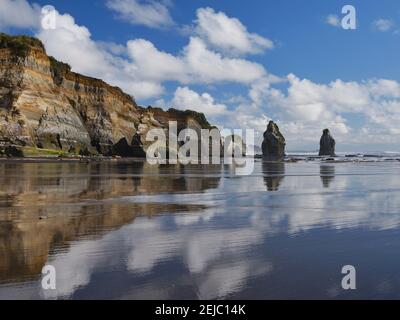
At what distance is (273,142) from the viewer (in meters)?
182

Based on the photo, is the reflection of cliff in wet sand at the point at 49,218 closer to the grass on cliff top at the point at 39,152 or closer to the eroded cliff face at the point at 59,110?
the grass on cliff top at the point at 39,152

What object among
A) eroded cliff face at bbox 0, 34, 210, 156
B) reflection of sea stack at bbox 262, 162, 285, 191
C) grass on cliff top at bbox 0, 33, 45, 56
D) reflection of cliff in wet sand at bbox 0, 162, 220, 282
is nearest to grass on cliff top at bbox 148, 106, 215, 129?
eroded cliff face at bbox 0, 34, 210, 156

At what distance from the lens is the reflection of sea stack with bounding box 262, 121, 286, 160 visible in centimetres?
18138

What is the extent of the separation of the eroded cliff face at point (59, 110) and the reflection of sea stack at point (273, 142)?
54025 mm

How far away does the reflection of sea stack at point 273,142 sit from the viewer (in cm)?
18138

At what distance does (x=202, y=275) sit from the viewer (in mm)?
9469

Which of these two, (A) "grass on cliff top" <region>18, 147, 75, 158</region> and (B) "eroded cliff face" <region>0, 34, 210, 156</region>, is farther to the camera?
(B) "eroded cliff face" <region>0, 34, 210, 156</region>

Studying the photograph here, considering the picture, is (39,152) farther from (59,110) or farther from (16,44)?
(16,44)

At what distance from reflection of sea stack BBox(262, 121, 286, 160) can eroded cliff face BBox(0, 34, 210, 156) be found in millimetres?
54025

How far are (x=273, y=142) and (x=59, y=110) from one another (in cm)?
10083

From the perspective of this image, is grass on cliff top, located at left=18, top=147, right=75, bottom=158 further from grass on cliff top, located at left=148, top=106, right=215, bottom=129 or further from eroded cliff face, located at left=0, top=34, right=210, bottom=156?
grass on cliff top, located at left=148, top=106, right=215, bottom=129

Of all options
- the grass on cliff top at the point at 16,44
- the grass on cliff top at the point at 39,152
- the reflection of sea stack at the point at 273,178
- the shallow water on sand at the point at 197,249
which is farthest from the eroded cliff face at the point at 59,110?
the shallow water on sand at the point at 197,249

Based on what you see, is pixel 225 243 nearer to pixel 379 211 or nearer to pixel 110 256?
pixel 110 256

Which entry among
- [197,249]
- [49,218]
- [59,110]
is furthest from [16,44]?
[197,249]
